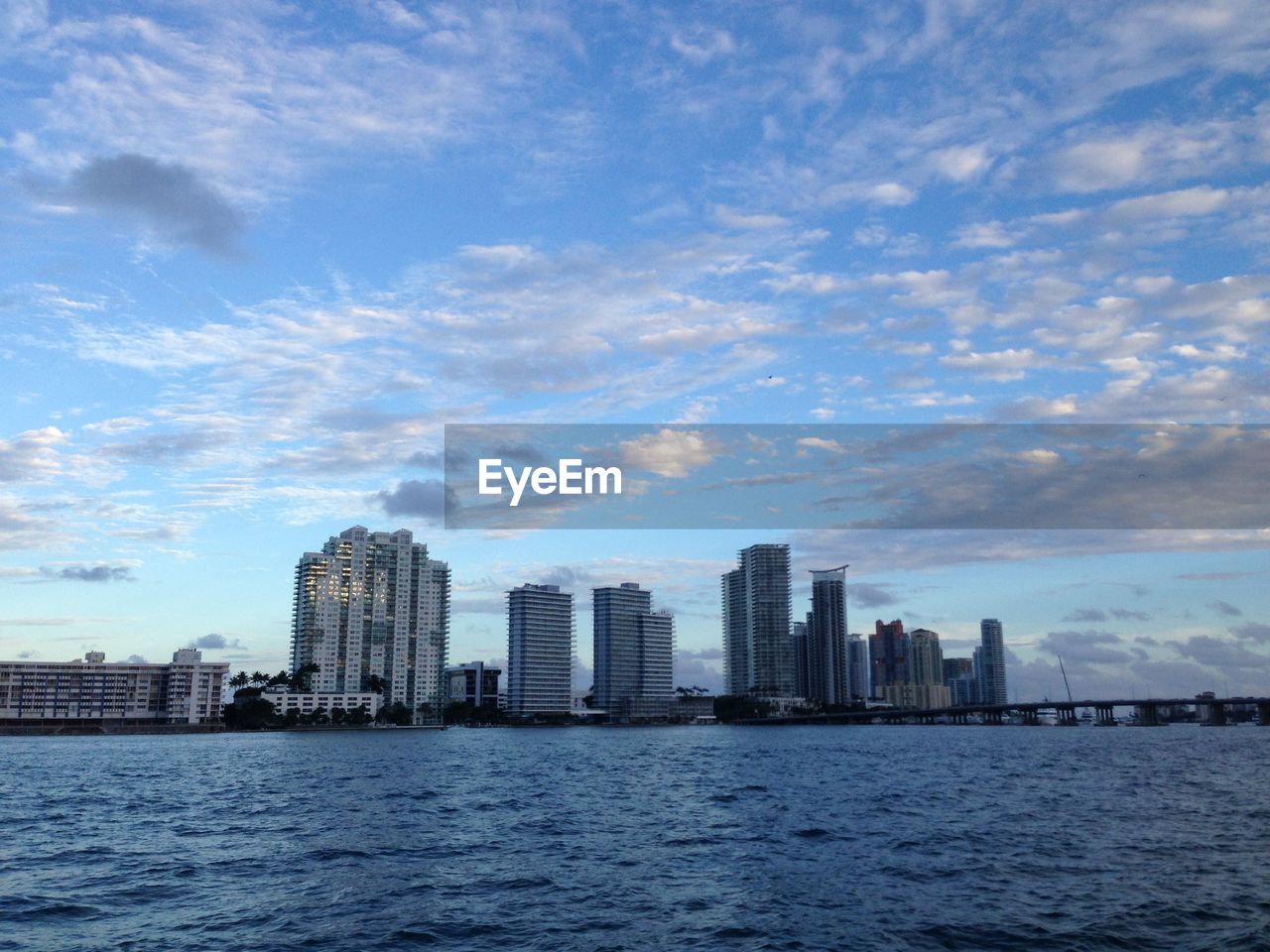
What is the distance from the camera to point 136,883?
39.6m

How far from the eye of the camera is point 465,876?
4119cm

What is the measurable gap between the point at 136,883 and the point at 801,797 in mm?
49610

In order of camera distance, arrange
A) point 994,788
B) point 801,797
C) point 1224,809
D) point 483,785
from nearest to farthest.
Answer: point 1224,809
point 801,797
point 994,788
point 483,785

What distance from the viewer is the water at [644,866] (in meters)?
31.4

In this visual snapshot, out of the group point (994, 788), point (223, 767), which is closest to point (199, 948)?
point (994, 788)

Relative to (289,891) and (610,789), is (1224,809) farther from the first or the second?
(289,891)

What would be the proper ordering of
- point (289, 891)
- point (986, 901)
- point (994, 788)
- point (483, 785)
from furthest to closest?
1. point (483, 785)
2. point (994, 788)
3. point (289, 891)
4. point (986, 901)

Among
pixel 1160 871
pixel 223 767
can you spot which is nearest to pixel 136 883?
pixel 1160 871

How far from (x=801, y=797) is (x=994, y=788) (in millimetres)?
18326

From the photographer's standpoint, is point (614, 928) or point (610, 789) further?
point (610, 789)

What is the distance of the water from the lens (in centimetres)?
3144

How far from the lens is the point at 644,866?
43562 mm

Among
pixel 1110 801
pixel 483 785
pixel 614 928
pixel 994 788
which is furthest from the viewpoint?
pixel 483 785

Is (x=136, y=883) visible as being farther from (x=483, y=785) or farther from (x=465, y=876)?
(x=483, y=785)
